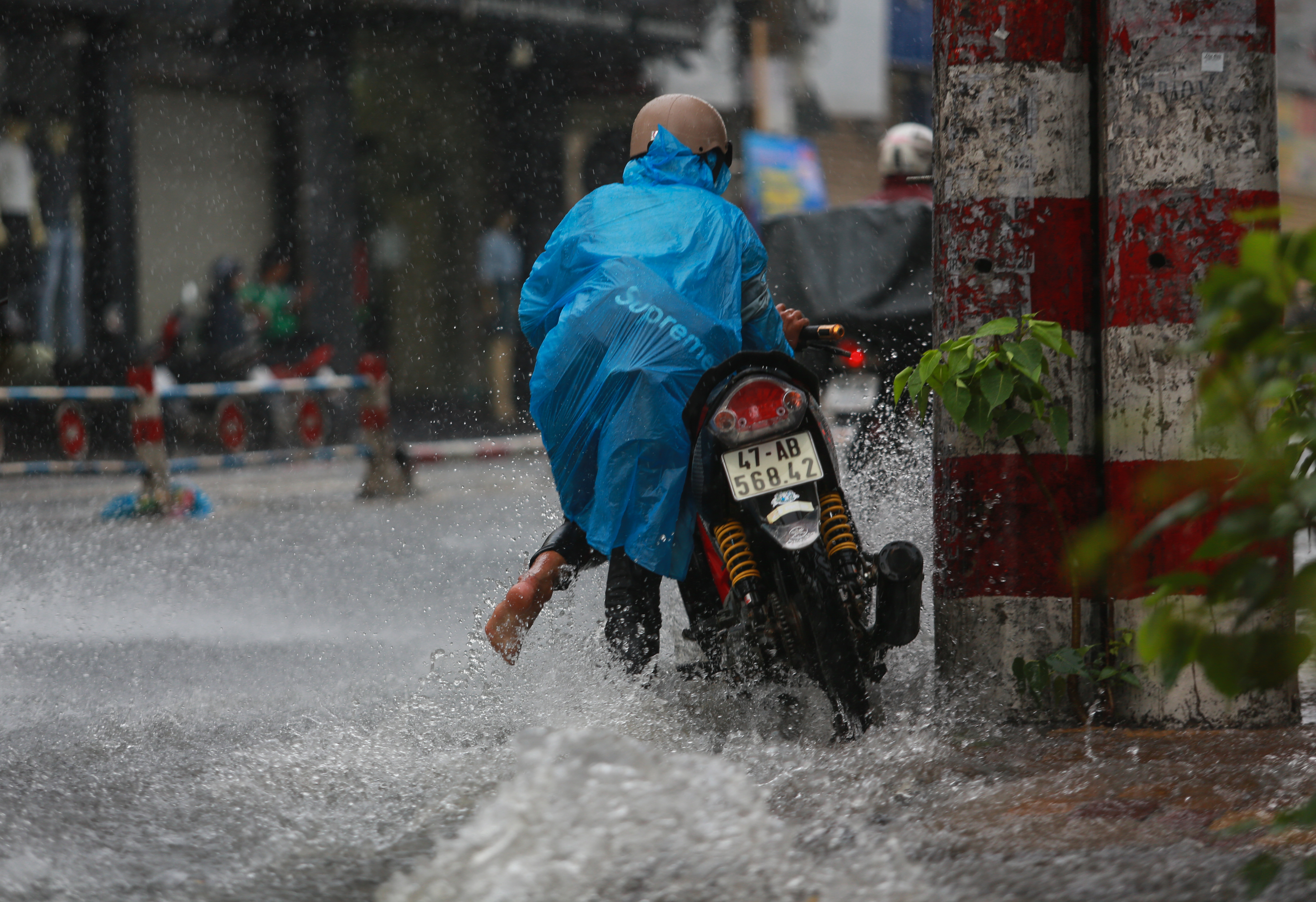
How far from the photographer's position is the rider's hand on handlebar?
4.41 meters

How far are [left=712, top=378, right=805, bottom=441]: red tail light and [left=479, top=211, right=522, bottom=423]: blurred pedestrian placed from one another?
50.3ft

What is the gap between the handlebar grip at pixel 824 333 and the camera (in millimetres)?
4281

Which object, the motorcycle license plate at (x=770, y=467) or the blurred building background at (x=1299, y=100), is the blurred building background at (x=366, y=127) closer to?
the motorcycle license plate at (x=770, y=467)

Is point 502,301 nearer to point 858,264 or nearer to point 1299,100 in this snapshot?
point 858,264

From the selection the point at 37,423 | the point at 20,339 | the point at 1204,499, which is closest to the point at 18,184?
the point at 20,339

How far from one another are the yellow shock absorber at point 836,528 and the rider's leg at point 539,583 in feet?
2.10

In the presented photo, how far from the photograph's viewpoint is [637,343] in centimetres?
398

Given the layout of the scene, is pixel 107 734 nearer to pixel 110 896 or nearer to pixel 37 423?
pixel 110 896

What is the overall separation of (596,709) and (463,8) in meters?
15.6

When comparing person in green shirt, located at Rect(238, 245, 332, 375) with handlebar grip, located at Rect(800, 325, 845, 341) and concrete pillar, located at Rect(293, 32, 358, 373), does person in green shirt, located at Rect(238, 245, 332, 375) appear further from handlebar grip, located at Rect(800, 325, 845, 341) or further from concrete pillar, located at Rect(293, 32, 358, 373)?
handlebar grip, located at Rect(800, 325, 845, 341)

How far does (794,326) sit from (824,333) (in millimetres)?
133

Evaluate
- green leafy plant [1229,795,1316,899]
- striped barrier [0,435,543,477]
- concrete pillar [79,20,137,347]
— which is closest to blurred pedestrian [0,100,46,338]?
concrete pillar [79,20,137,347]

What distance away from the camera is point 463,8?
18.5 m

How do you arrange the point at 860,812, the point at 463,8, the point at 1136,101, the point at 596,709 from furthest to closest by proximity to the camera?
the point at 463,8
the point at 596,709
the point at 1136,101
the point at 860,812
